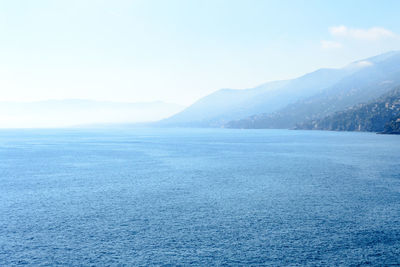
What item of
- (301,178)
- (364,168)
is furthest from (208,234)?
(364,168)

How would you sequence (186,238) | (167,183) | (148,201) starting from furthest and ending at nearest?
(167,183) < (148,201) < (186,238)

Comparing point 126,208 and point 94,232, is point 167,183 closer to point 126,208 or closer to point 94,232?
point 126,208

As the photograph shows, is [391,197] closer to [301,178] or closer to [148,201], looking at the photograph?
[301,178]

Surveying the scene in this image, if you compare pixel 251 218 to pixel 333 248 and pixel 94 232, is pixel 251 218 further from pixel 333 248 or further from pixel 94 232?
pixel 94 232

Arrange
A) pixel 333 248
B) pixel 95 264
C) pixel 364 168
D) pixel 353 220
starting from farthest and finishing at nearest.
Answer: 1. pixel 364 168
2. pixel 353 220
3. pixel 333 248
4. pixel 95 264

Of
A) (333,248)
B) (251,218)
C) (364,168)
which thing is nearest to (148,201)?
(251,218)

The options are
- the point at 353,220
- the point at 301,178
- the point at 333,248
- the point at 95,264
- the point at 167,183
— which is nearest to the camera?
the point at 95,264

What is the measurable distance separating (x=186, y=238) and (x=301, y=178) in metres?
41.5

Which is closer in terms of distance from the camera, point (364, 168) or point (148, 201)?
point (148, 201)

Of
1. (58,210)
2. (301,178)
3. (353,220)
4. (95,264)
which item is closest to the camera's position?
(95,264)

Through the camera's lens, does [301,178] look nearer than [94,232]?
No

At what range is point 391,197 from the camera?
48.7 meters

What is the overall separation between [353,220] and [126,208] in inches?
1119

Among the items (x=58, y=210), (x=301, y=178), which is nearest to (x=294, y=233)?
(x=58, y=210)
